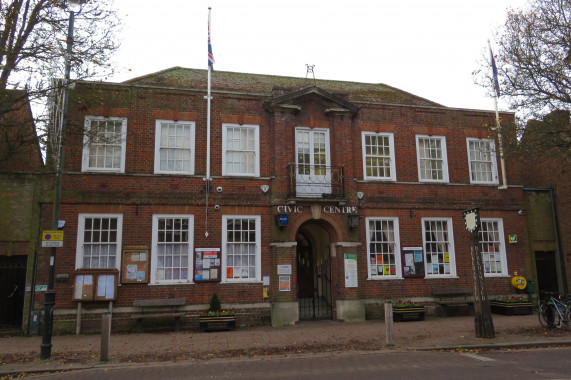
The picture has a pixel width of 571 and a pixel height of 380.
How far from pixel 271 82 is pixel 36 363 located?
44.8ft

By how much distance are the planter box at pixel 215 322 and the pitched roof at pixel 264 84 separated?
842 centimetres

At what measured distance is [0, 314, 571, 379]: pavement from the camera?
9438 millimetres

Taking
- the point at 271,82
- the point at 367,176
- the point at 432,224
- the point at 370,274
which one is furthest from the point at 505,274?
the point at 271,82

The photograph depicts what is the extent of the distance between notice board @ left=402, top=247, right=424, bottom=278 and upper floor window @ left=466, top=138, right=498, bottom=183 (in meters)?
4.09

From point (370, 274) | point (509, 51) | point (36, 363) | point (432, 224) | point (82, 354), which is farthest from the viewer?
Answer: point (432, 224)

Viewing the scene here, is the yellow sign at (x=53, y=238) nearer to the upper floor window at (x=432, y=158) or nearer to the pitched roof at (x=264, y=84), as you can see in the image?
the pitched roof at (x=264, y=84)

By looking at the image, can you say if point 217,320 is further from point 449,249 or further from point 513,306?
point 513,306

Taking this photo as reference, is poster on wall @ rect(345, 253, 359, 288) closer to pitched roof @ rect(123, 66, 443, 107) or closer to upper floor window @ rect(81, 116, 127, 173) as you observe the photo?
pitched roof @ rect(123, 66, 443, 107)

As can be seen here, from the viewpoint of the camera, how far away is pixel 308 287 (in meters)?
17.0

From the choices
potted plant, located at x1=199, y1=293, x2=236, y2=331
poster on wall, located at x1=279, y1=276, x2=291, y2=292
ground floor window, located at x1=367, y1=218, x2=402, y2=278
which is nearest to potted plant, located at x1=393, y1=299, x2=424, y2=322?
ground floor window, located at x1=367, y1=218, x2=402, y2=278

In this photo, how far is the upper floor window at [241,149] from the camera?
15.2 m

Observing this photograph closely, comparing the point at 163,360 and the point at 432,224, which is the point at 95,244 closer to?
the point at 163,360

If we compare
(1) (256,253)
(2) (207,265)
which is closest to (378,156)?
(1) (256,253)

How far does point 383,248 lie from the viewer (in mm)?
15898
